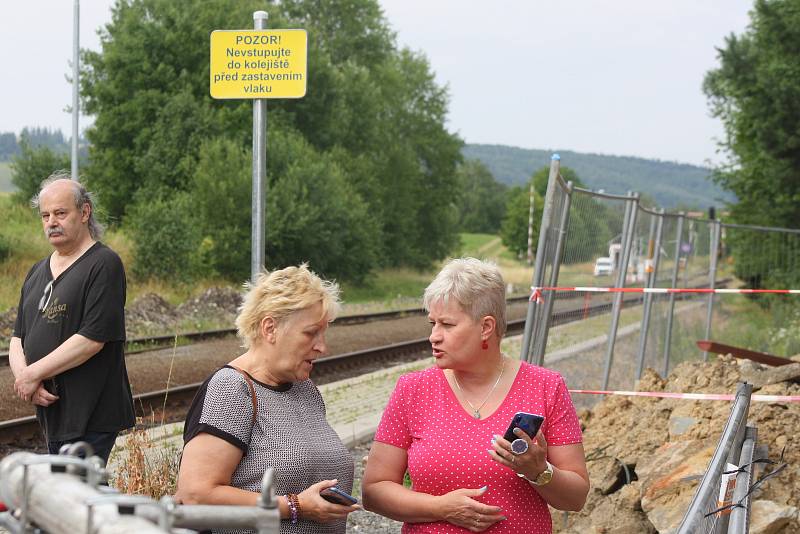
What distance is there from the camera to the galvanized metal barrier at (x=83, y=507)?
1.38 m

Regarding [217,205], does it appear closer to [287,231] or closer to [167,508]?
[287,231]

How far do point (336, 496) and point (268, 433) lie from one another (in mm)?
268

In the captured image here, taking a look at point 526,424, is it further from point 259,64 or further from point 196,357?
point 196,357

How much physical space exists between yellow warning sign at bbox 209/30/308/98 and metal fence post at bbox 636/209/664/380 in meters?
4.98

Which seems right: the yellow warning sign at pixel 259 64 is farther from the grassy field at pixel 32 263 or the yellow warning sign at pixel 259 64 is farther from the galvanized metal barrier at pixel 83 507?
the grassy field at pixel 32 263

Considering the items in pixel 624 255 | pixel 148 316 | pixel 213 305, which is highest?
pixel 624 255

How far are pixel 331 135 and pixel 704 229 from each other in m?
33.1

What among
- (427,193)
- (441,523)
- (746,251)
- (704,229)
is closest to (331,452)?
(441,523)

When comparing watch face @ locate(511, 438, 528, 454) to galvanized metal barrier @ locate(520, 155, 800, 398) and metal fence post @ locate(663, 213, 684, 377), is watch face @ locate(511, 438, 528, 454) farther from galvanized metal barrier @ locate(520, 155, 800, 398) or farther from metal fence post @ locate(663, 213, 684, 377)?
metal fence post @ locate(663, 213, 684, 377)

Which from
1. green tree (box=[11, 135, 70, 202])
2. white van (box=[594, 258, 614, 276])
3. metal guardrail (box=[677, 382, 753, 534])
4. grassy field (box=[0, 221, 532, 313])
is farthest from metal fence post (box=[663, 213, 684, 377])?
green tree (box=[11, 135, 70, 202])

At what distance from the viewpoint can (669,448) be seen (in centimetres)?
562

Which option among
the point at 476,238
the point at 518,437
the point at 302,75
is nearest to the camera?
the point at 518,437

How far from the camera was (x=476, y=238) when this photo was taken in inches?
5610

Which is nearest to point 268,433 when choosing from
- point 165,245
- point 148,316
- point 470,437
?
point 470,437
